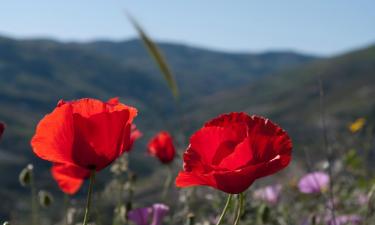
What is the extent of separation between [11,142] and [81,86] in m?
59.8

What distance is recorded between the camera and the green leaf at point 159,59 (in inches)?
60.2

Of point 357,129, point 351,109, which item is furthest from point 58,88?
point 357,129

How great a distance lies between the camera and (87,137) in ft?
4.60

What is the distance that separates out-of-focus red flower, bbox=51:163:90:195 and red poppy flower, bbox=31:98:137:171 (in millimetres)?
612

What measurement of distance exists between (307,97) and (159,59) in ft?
431

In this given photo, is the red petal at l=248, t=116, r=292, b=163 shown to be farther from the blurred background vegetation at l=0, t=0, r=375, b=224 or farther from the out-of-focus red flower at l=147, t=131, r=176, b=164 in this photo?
the blurred background vegetation at l=0, t=0, r=375, b=224

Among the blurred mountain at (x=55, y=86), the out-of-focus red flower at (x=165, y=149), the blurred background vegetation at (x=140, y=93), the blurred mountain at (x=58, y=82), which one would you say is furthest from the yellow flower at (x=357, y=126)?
the blurred mountain at (x=58, y=82)

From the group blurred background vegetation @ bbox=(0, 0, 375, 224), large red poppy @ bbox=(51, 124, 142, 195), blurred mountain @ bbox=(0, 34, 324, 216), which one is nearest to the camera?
large red poppy @ bbox=(51, 124, 142, 195)

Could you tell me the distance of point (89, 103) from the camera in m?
1.43

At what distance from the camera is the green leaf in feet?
5.02

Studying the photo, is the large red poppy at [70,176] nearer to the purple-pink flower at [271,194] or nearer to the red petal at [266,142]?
the red petal at [266,142]

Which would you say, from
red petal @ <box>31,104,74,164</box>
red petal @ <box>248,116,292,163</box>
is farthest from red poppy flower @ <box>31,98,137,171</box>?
red petal @ <box>248,116,292,163</box>

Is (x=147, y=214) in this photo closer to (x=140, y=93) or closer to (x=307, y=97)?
(x=307, y=97)

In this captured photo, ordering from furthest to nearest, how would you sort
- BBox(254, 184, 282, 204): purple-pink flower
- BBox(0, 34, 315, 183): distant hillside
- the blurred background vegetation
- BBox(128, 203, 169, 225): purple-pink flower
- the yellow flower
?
BBox(0, 34, 315, 183): distant hillside, the blurred background vegetation, the yellow flower, BBox(254, 184, 282, 204): purple-pink flower, BBox(128, 203, 169, 225): purple-pink flower
